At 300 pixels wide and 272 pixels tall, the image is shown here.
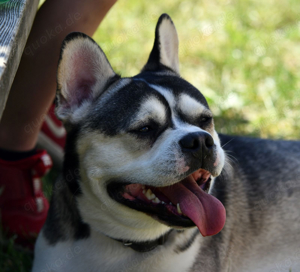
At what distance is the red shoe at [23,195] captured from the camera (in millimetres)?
3436

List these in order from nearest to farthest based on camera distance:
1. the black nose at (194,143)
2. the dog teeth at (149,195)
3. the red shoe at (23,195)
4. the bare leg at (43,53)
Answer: the black nose at (194,143), the dog teeth at (149,195), the bare leg at (43,53), the red shoe at (23,195)

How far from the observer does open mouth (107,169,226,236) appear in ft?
8.00

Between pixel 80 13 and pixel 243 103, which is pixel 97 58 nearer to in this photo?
pixel 80 13

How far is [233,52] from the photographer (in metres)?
6.17

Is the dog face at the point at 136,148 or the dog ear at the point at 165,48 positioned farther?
the dog ear at the point at 165,48

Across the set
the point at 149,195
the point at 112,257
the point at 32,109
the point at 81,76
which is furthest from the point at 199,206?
the point at 32,109

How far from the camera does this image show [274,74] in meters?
5.89

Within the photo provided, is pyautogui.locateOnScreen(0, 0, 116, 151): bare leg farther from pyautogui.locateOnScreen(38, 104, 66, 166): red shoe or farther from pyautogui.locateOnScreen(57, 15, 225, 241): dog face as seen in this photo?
pyautogui.locateOnScreen(38, 104, 66, 166): red shoe

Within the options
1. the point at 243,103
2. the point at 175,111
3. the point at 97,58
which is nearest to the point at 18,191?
the point at 97,58

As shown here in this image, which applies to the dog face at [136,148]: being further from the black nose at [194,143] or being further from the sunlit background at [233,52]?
the sunlit background at [233,52]

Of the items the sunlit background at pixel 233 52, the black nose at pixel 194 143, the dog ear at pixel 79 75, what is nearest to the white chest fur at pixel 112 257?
the black nose at pixel 194 143

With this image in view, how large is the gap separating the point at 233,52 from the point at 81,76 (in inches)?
148

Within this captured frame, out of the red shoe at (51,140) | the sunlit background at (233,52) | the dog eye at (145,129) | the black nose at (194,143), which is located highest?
the dog eye at (145,129)

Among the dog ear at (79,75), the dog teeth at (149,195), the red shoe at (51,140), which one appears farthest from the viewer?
the red shoe at (51,140)
